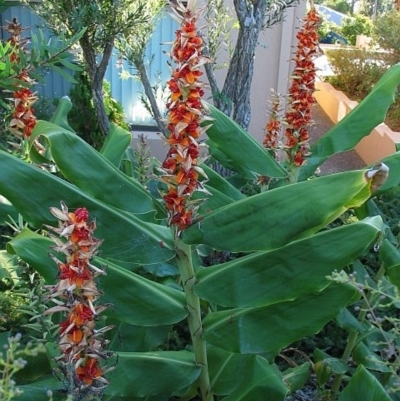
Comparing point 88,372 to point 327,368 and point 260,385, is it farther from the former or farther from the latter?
point 327,368

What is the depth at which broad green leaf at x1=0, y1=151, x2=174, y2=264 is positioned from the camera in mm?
2061

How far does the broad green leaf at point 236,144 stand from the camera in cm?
300

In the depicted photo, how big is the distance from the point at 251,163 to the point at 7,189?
1.38m

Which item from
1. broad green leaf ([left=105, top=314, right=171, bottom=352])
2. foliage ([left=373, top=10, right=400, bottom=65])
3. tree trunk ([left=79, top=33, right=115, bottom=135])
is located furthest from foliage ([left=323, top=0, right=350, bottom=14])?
broad green leaf ([left=105, top=314, right=171, bottom=352])

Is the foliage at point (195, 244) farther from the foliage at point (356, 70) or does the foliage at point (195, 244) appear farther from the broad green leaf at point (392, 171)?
the foliage at point (356, 70)

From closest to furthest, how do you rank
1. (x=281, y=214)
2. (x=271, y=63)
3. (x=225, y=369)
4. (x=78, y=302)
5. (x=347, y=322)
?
(x=78, y=302) → (x=281, y=214) → (x=225, y=369) → (x=347, y=322) → (x=271, y=63)

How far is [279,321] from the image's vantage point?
2158 mm

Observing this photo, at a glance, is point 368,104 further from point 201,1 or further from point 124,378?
point 201,1

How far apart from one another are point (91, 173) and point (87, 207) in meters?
0.13

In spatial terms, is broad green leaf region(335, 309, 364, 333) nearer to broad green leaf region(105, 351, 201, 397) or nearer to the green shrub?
broad green leaf region(105, 351, 201, 397)

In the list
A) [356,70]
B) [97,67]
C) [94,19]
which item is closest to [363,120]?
[94,19]

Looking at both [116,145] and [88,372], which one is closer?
[88,372]

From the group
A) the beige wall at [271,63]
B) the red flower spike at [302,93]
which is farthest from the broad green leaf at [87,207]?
the beige wall at [271,63]

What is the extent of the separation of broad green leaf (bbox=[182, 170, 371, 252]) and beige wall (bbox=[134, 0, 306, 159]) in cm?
583
